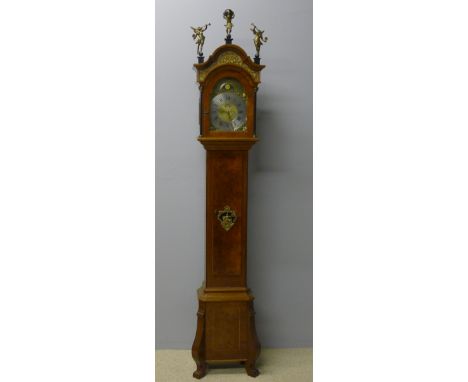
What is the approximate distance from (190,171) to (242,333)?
107 centimetres

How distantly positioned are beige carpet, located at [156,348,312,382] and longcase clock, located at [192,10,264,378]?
7 centimetres

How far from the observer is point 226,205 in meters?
2.64

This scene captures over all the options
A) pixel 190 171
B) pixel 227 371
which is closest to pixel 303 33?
pixel 190 171

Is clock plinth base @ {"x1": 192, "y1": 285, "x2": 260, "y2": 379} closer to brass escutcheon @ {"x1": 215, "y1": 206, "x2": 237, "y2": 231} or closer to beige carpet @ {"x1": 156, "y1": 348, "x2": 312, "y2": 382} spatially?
beige carpet @ {"x1": 156, "y1": 348, "x2": 312, "y2": 382}

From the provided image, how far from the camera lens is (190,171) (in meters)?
2.90

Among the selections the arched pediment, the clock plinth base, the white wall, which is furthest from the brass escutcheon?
the arched pediment

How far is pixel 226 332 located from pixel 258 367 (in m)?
0.34

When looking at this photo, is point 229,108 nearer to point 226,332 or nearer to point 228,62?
point 228,62

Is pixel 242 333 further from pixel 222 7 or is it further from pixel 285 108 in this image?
pixel 222 7

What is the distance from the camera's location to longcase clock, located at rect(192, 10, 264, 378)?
2562mm

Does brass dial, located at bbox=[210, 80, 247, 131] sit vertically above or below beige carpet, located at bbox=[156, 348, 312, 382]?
above

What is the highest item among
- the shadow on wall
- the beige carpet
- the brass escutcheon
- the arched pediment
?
the arched pediment

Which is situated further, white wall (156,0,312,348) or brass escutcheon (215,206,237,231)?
white wall (156,0,312,348)

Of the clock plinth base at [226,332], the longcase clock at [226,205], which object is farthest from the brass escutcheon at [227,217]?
the clock plinth base at [226,332]
